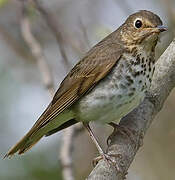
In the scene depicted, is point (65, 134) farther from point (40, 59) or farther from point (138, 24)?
point (138, 24)

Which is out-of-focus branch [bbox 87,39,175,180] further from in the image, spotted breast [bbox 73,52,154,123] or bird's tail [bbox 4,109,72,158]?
bird's tail [bbox 4,109,72,158]

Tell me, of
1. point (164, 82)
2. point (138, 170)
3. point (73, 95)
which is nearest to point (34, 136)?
point (73, 95)

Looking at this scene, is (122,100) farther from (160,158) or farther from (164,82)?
(160,158)

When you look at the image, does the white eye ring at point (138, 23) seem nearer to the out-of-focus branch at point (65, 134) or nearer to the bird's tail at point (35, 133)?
the out-of-focus branch at point (65, 134)

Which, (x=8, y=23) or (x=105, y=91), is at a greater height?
(x=8, y=23)

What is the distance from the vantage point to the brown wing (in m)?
5.15

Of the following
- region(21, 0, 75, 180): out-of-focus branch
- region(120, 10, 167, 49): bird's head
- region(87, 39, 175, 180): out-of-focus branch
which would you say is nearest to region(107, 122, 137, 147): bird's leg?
region(87, 39, 175, 180): out-of-focus branch

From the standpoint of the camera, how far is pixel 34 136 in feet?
17.5

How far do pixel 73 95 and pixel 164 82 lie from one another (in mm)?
814

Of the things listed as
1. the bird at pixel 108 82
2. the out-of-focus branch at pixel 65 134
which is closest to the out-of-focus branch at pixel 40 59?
the out-of-focus branch at pixel 65 134

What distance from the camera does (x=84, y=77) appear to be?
5.30 meters

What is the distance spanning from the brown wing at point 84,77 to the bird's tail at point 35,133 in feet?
0.13

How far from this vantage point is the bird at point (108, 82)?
499 centimetres

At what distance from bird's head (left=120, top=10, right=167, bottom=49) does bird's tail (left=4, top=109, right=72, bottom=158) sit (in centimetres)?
88
